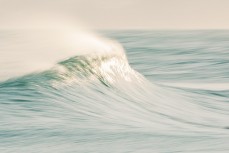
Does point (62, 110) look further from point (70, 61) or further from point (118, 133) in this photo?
point (70, 61)

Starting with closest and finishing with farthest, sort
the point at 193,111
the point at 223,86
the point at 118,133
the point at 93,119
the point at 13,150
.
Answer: the point at 13,150 < the point at 118,133 < the point at 93,119 < the point at 193,111 < the point at 223,86

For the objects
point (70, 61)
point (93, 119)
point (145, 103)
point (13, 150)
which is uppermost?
point (70, 61)

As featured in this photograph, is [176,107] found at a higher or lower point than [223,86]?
lower

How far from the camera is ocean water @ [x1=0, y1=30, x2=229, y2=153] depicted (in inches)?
394

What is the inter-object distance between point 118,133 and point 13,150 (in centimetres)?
177

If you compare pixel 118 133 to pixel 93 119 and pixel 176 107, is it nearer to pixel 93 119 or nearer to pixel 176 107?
pixel 93 119

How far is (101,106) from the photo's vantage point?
13148 millimetres

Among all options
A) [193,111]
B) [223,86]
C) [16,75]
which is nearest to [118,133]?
→ [193,111]

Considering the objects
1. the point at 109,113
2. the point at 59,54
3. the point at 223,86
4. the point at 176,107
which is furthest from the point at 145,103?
the point at 223,86

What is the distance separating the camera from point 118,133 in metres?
10.7

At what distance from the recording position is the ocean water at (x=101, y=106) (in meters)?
10.0

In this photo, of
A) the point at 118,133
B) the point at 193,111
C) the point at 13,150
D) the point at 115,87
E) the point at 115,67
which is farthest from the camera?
the point at 115,67

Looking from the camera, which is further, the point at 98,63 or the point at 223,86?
the point at 223,86

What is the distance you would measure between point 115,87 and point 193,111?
195 cm
